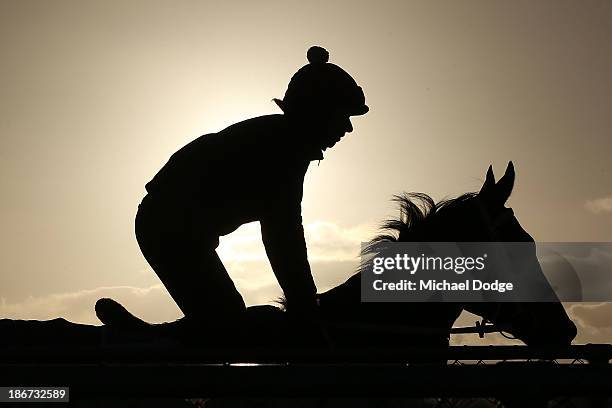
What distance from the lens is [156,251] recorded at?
5422 millimetres

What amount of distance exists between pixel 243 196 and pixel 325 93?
903 mm

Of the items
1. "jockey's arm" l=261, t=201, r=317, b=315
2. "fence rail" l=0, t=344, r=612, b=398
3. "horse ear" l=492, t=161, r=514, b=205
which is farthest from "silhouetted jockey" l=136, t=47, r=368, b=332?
"fence rail" l=0, t=344, r=612, b=398

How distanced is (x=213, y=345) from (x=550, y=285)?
3.34 meters

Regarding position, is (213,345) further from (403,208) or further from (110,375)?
(403,208)

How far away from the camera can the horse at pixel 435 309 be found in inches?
241

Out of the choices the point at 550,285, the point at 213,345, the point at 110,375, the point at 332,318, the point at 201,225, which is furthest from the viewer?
the point at 550,285

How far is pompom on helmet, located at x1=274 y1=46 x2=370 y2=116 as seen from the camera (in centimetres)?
540

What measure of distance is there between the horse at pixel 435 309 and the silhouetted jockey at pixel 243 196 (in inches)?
31.3

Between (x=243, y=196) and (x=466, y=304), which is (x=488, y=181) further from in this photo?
(x=243, y=196)

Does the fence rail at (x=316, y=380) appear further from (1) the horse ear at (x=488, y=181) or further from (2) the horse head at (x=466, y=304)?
(1) the horse ear at (x=488, y=181)

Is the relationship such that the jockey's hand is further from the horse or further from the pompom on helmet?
the pompom on helmet

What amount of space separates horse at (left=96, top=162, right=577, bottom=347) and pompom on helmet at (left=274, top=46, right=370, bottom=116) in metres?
1.58

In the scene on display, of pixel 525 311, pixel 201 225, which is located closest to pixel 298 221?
pixel 201 225

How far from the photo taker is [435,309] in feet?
21.7
